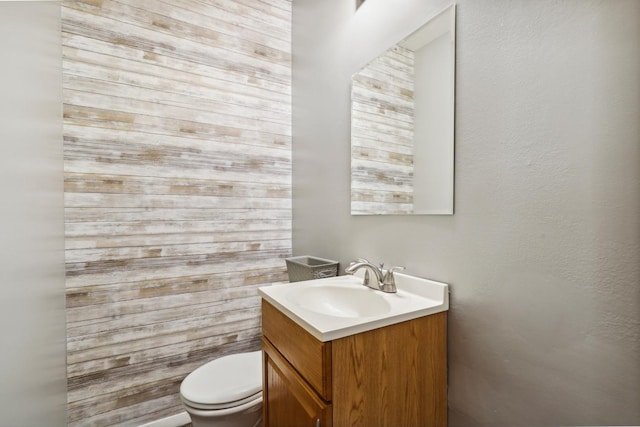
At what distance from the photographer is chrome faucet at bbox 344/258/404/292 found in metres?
1.09

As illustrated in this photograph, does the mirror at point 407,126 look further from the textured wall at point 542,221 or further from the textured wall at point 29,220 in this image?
the textured wall at point 29,220

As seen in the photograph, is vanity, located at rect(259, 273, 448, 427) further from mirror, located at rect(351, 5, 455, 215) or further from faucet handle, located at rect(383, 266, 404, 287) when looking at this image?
mirror, located at rect(351, 5, 455, 215)

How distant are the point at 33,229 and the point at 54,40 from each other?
0.98m

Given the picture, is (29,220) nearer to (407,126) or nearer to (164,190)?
(164,190)

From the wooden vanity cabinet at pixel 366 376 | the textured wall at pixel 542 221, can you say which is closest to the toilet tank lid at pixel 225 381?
the wooden vanity cabinet at pixel 366 376

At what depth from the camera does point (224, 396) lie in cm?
123

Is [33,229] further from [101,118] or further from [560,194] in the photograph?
[560,194]

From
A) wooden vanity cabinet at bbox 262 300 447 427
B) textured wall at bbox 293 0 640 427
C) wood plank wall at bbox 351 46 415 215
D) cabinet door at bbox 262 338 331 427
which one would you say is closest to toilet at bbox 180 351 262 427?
cabinet door at bbox 262 338 331 427

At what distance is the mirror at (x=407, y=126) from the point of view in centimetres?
98

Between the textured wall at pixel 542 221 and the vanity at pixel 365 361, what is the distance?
90 mm

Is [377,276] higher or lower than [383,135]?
lower

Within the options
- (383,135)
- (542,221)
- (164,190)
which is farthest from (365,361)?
(164,190)

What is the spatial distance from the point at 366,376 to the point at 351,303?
1.33ft

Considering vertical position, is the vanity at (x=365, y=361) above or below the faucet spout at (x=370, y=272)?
below
